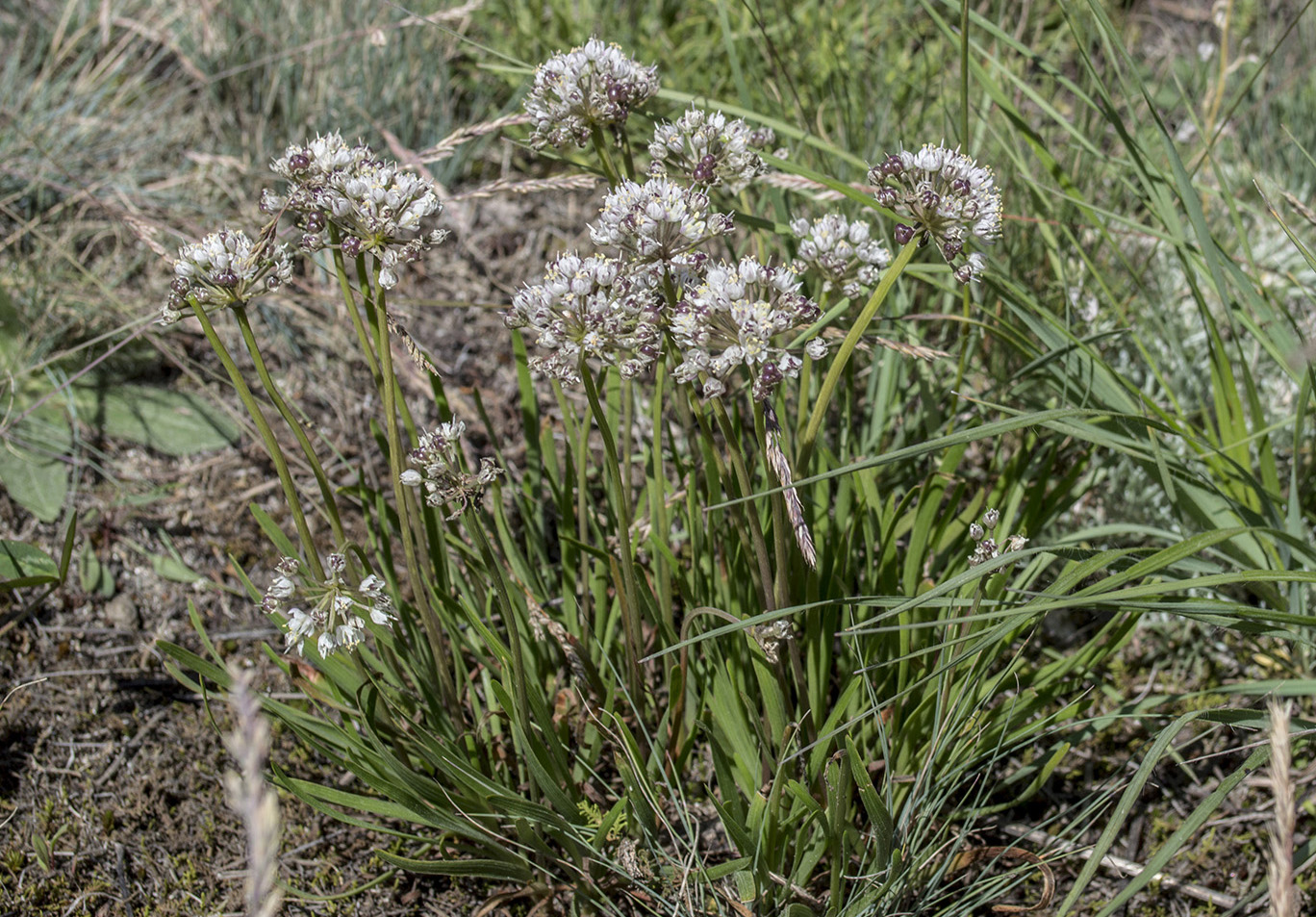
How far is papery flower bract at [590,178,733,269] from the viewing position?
5.52 ft

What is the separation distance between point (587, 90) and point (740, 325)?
66cm

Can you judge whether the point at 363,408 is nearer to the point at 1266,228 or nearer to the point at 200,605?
the point at 200,605

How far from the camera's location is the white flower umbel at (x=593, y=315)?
1.65 metres

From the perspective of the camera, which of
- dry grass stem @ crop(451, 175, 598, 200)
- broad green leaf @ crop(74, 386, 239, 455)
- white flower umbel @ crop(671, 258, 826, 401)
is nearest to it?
white flower umbel @ crop(671, 258, 826, 401)

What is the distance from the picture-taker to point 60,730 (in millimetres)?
2625

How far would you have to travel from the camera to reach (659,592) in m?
2.24

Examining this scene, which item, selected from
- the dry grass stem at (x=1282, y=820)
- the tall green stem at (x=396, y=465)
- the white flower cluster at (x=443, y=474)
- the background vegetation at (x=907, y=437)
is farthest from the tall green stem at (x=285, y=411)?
the dry grass stem at (x=1282, y=820)

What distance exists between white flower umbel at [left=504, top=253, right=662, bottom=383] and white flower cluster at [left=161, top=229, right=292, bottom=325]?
50cm

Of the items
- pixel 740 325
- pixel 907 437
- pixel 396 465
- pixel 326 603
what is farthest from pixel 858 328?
pixel 907 437

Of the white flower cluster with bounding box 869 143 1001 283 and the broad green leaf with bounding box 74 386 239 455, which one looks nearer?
the white flower cluster with bounding box 869 143 1001 283

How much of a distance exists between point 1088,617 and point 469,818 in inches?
82.3

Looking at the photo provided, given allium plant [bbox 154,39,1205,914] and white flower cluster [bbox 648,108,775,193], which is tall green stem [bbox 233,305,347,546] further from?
white flower cluster [bbox 648,108,775,193]

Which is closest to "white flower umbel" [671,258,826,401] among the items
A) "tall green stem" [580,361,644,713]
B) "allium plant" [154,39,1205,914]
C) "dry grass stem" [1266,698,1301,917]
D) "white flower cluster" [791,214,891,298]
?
"allium plant" [154,39,1205,914]

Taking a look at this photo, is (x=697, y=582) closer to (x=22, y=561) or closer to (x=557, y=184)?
(x=557, y=184)
